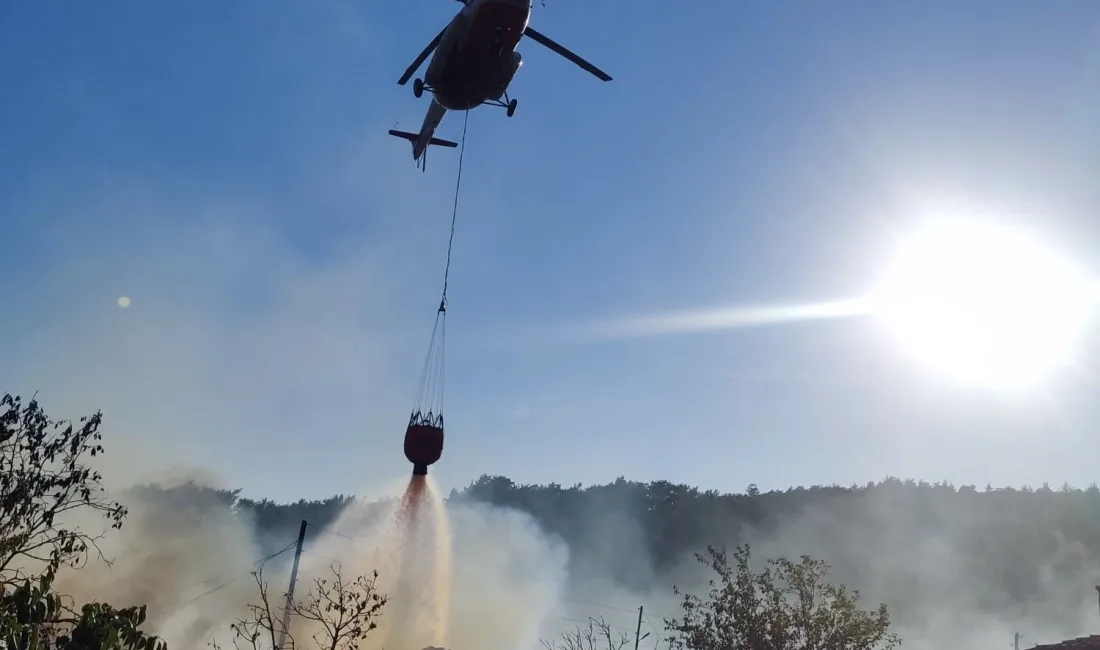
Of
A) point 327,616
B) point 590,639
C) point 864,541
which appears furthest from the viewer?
point 864,541

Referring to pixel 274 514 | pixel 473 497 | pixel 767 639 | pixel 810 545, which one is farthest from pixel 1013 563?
pixel 274 514

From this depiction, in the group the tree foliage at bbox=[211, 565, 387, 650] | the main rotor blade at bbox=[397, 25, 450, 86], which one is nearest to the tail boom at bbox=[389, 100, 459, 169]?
the main rotor blade at bbox=[397, 25, 450, 86]

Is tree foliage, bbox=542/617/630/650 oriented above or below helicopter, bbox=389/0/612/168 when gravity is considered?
below

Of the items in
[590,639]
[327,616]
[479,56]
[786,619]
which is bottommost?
[327,616]

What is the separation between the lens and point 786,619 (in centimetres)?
2412

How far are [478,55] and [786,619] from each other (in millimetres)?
18429

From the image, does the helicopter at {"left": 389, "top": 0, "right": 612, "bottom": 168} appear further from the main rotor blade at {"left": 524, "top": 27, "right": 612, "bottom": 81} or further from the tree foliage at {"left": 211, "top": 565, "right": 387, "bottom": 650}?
the tree foliage at {"left": 211, "top": 565, "right": 387, "bottom": 650}

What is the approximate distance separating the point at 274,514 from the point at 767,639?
118 metres

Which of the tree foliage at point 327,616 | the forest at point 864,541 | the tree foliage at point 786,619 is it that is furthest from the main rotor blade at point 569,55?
the forest at point 864,541

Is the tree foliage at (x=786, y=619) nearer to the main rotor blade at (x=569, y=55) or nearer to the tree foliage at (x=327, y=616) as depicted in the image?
the tree foliage at (x=327, y=616)

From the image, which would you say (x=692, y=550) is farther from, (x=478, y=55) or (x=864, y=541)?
(x=478, y=55)

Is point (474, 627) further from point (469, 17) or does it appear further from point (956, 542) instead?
point (469, 17)

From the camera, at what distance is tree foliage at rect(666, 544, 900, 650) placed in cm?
2353

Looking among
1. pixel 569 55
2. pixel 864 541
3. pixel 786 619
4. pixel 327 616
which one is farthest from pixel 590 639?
pixel 864 541
